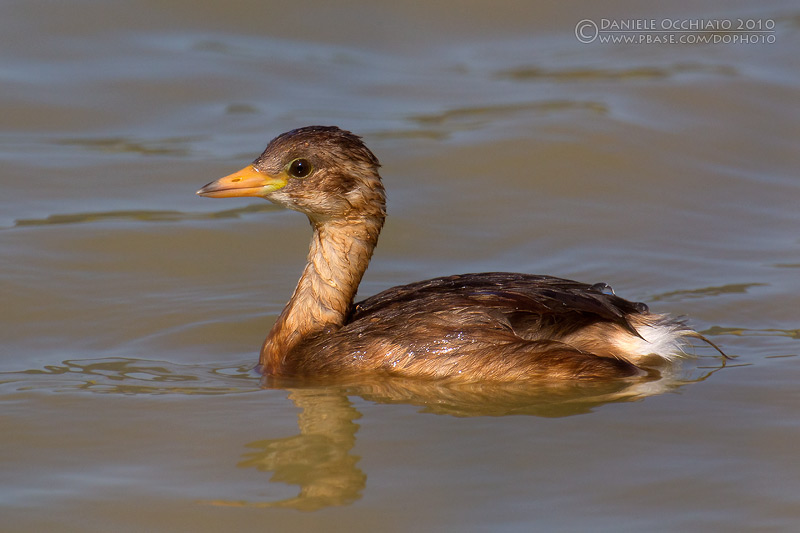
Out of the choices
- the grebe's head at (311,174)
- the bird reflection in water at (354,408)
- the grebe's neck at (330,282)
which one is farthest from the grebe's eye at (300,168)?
the bird reflection in water at (354,408)

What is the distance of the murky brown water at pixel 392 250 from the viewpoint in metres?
5.74

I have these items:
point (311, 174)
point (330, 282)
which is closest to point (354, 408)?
point (330, 282)

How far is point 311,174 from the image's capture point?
286 inches

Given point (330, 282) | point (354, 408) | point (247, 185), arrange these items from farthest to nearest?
1. point (330, 282)
2. point (247, 185)
3. point (354, 408)

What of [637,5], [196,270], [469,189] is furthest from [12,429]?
[637,5]

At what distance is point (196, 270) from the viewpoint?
9.12 metres

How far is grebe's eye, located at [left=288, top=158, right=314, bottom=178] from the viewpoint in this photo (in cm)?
727

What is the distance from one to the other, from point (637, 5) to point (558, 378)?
8.29 meters

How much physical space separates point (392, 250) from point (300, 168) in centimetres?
244

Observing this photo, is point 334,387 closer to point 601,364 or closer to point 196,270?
point 601,364

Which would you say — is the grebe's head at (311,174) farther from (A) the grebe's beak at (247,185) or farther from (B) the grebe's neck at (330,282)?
(B) the grebe's neck at (330,282)

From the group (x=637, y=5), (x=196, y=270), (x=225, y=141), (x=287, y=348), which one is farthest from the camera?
(x=637, y=5)

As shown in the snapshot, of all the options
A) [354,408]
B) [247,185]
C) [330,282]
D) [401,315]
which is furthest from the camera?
[330,282]

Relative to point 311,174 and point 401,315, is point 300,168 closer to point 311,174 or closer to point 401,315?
point 311,174
